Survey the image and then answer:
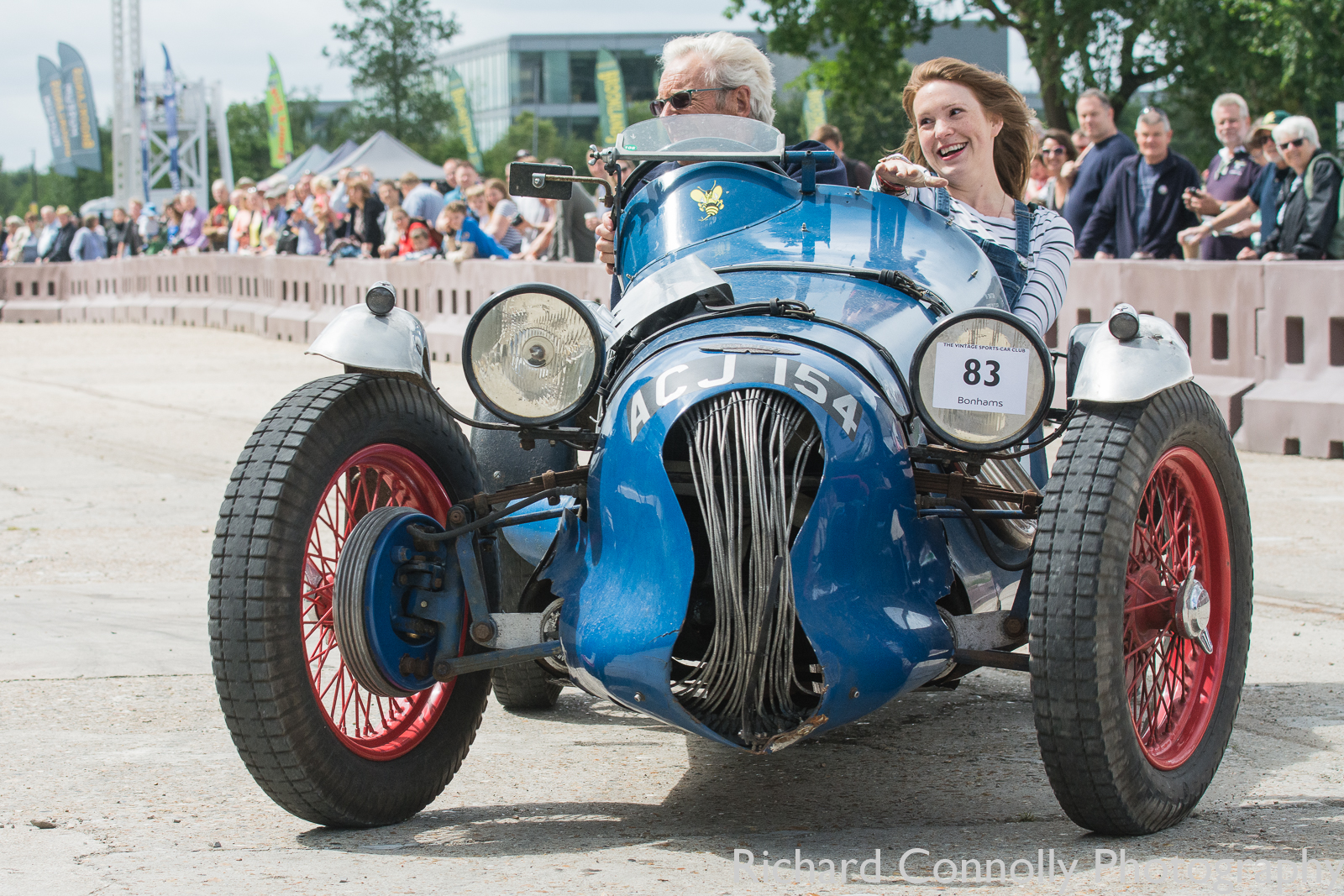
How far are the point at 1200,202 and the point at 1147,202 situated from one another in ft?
1.76

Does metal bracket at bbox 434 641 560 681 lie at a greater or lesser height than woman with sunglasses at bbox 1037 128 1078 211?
lesser

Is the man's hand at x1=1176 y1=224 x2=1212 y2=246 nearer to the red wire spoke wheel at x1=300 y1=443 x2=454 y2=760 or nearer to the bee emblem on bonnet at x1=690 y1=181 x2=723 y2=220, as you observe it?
the bee emblem on bonnet at x1=690 y1=181 x2=723 y2=220

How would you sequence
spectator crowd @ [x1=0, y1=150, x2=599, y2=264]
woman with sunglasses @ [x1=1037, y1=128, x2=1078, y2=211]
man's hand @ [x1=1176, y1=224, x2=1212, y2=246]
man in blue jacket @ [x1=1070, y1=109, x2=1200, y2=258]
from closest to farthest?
1. man's hand @ [x1=1176, y1=224, x2=1212, y2=246]
2. man in blue jacket @ [x1=1070, y1=109, x2=1200, y2=258]
3. woman with sunglasses @ [x1=1037, y1=128, x2=1078, y2=211]
4. spectator crowd @ [x1=0, y1=150, x2=599, y2=264]

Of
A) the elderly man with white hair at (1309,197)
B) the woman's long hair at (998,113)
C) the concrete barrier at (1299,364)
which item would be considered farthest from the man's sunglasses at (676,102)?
the elderly man with white hair at (1309,197)

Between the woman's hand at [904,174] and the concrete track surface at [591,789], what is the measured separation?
1.37 m

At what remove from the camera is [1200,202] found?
10.5 meters

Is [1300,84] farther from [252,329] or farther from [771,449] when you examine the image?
[771,449]

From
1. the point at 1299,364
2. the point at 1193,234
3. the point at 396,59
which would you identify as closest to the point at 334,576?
the point at 1299,364

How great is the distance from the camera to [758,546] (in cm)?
306

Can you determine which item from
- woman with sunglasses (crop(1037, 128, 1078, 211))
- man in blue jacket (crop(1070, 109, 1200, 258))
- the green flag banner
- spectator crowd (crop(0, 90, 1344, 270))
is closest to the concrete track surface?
spectator crowd (crop(0, 90, 1344, 270))

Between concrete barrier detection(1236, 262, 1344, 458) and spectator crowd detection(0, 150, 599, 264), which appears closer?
concrete barrier detection(1236, 262, 1344, 458)

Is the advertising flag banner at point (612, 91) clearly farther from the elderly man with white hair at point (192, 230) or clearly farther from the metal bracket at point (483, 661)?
the metal bracket at point (483, 661)

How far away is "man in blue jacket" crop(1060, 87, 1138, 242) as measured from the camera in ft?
36.7

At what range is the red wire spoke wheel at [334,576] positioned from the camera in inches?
136
